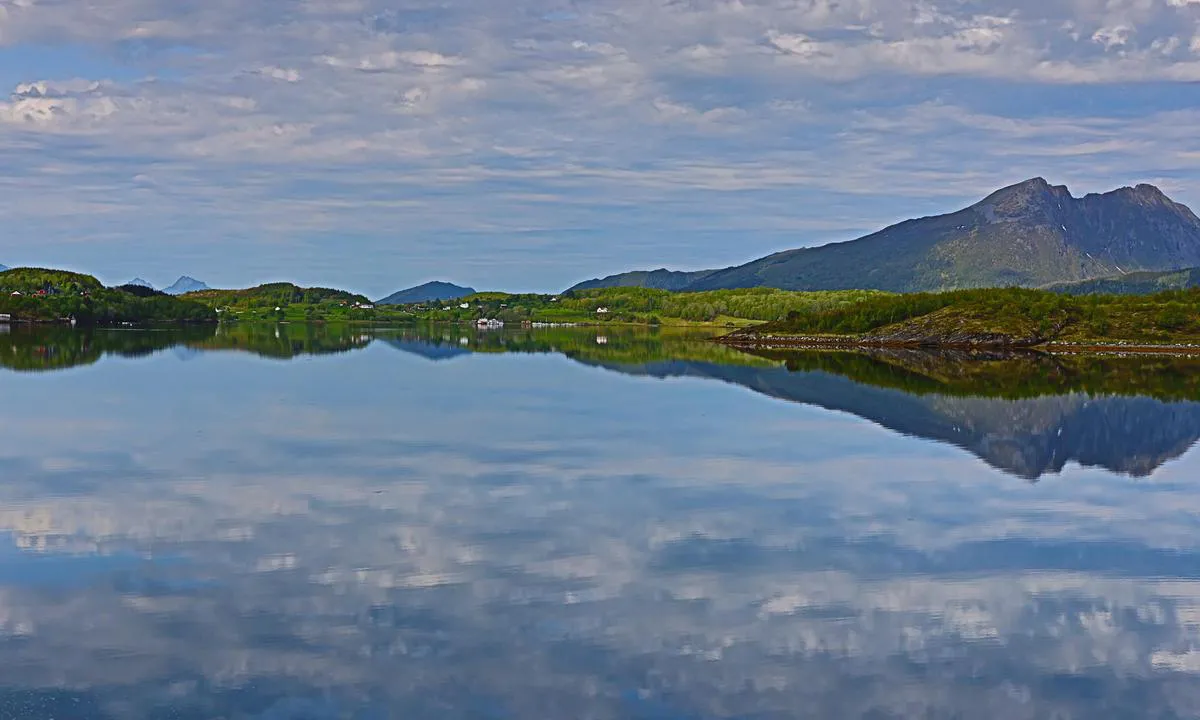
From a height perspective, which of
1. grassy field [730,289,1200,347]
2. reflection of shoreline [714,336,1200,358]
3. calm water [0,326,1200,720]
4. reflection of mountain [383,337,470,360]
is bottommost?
calm water [0,326,1200,720]

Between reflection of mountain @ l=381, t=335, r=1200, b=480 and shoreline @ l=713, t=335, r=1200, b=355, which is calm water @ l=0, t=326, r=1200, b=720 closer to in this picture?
reflection of mountain @ l=381, t=335, r=1200, b=480

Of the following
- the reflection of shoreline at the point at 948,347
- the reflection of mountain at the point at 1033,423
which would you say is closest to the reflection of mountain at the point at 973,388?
the reflection of mountain at the point at 1033,423

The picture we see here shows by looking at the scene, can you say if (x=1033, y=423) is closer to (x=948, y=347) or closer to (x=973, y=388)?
(x=973, y=388)

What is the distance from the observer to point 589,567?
21359 millimetres

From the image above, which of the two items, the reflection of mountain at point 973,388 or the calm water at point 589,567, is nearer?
the calm water at point 589,567

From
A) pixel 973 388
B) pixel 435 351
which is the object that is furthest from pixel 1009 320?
pixel 973 388

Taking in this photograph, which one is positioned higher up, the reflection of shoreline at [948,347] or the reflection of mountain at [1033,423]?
the reflection of shoreline at [948,347]

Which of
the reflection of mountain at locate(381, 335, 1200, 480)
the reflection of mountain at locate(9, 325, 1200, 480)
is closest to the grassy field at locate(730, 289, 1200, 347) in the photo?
the reflection of mountain at locate(9, 325, 1200, 480)

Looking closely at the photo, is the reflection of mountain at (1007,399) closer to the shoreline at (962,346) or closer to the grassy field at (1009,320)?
the shoreline at (962,346)

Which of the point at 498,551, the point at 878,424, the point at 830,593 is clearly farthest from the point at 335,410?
the point at 830,593

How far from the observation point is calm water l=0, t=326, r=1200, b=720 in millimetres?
14828

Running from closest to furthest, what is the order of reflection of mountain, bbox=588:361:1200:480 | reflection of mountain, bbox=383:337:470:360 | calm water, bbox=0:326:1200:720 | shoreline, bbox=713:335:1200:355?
calm water, bbox=0:326:1200:720 < reflection of mountain, bbox=588:361:1200:480 < reflection of mountain, bbox=383:337:470:360 < shoreline, bbox=713:335:1200:355

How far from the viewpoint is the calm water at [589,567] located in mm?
14828

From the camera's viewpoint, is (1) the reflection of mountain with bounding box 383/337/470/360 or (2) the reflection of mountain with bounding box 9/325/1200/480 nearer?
(2) the reflection of mountain with bounding box 9/325/1200/480
